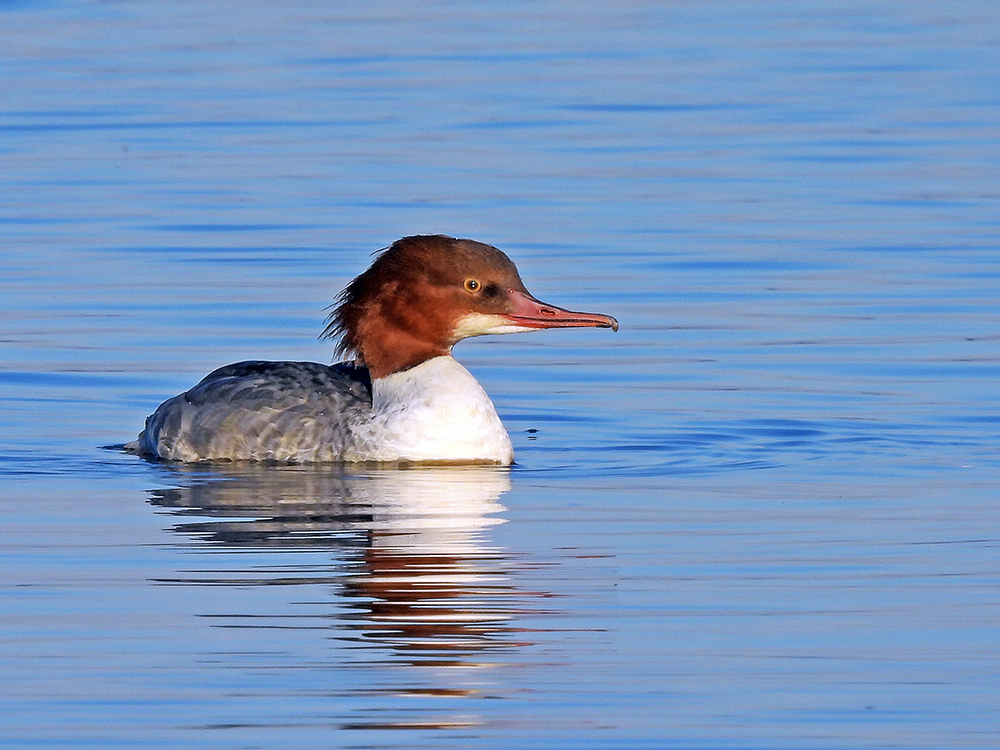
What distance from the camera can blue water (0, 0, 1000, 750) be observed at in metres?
6.41

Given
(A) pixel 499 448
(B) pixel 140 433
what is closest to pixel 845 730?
(A) pixel 499 448

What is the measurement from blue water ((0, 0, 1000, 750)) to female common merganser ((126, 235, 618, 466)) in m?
0.19

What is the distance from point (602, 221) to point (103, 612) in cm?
954

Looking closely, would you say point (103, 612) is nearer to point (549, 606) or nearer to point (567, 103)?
point (549, 606)

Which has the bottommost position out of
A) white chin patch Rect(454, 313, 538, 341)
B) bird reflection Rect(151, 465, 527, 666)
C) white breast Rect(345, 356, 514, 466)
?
bird reflection Rect(151, 465, 527, 666)

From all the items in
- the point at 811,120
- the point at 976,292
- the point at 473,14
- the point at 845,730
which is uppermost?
the point at 473,14

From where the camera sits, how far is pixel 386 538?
330 inches

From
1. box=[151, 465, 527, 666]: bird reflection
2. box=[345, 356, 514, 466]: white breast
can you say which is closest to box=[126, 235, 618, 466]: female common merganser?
box=[345, 356, 514, 466]: white breast

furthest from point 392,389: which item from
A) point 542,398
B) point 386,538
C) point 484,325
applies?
point 386,538

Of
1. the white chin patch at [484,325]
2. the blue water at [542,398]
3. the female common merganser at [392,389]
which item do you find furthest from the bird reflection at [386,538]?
the white chin patch at [484,325]

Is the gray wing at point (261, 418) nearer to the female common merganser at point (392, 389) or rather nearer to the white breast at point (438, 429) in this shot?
the female common merganser at point (392, 389)

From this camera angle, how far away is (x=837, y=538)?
27.4 ft

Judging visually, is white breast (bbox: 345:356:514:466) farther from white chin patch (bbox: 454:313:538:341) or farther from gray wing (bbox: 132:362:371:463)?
white chin patch (bbox: 454:313:538:341)

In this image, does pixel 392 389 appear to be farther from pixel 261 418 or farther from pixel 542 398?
pixel 542 398
